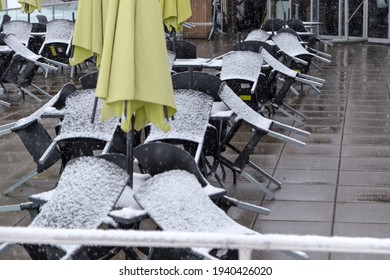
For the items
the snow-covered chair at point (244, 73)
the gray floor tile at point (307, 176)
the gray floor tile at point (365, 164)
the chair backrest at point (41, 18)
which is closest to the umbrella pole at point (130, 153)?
the gray floor tile at point (307, 176)

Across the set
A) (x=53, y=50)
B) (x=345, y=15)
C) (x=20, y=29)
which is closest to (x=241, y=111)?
(x=53, y=50)

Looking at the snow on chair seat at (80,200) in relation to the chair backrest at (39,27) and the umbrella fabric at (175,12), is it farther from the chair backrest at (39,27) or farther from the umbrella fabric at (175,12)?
the chair backrest at (39,27)

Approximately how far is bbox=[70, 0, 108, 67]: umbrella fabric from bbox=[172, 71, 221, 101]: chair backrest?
865mm

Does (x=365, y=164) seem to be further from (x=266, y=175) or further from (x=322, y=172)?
(x=266, y=175)

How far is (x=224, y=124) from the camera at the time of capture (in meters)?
8.12

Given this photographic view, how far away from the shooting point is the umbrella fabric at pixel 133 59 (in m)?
5.58

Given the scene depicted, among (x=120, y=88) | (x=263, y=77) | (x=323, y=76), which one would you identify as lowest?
(x=323, y=76)

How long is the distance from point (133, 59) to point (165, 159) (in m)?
0.73

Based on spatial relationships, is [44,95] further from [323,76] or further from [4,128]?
[4,128]

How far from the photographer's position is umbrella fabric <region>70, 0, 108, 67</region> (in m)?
6.76

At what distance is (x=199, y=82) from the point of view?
24.9ft

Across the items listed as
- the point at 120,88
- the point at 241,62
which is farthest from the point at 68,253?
the point at 241,62

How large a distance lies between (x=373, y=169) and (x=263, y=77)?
2.24 m
